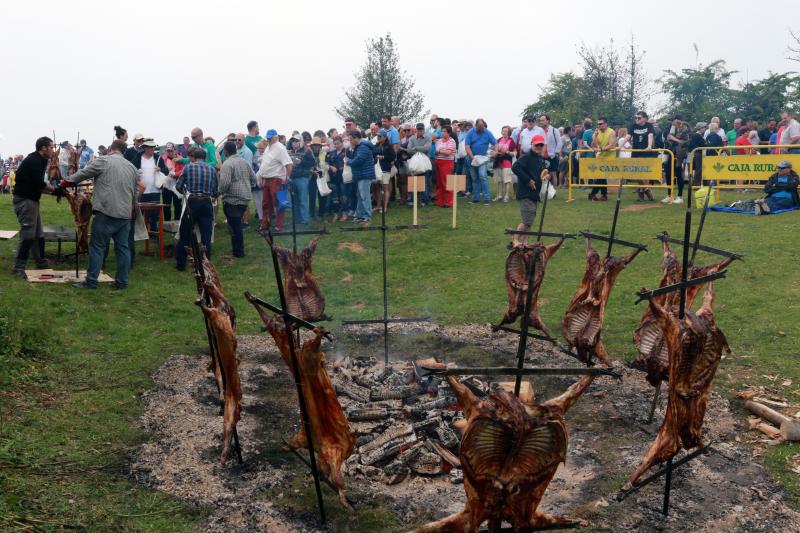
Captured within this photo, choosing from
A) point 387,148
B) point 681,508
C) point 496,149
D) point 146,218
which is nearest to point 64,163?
point 146,218

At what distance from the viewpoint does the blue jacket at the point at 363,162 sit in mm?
18109

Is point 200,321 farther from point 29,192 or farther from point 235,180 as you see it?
point 235,180

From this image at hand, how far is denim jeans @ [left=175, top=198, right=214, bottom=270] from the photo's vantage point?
14812 mm

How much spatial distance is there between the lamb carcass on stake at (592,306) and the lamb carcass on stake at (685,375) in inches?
119

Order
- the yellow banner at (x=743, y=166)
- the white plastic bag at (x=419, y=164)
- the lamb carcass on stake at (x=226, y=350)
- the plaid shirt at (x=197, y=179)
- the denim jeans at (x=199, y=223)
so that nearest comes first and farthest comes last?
the lamb carcass on stake at (x=226, y=350) → the plaid shirt at (x=197, y=179) → the denim jeans at (x=199, y=223) → the yellow banner at (x=743, y=166) → the white plastic bag at (x=419, y=164)

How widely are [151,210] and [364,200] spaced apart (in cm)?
498

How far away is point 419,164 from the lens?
19.6m

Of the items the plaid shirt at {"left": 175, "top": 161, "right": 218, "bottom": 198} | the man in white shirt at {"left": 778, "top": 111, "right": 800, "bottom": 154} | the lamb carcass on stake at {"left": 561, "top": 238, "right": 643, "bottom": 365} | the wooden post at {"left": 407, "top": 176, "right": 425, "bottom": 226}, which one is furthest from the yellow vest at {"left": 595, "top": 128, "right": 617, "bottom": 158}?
the lamb carcass on stake at {"left": 561, "top": 238, "right": 643, "bottom": 365}

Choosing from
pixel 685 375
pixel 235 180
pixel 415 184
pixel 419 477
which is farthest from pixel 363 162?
pixel 685 375

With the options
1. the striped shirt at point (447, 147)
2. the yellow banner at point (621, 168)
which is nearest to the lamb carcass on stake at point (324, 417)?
the striped shirt at point (447, 147)

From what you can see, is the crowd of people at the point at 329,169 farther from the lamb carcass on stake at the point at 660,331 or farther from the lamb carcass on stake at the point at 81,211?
the lamb carcass on stake at the point at 660,331

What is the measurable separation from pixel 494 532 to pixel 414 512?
129 cm

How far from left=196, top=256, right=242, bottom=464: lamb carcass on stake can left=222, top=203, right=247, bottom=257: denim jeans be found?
945 centimetres

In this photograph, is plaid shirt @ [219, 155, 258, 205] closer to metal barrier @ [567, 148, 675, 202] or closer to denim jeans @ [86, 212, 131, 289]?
denim jeans @ [86, 212, 131, 289]
